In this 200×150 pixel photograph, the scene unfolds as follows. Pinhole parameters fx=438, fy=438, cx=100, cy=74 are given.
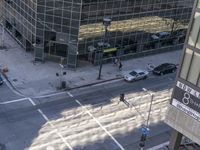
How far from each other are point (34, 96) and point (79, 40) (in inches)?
476

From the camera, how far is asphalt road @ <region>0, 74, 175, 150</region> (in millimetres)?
50125

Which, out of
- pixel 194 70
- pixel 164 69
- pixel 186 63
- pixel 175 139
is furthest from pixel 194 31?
pixel 164 69

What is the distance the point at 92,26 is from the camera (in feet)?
217

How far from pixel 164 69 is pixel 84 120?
19815 mm

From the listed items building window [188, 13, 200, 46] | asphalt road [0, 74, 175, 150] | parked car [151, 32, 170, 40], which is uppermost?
building window [188, 13, 200, 46]

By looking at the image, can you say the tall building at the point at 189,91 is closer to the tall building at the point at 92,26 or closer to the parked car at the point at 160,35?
the tall building at the point at 92,26

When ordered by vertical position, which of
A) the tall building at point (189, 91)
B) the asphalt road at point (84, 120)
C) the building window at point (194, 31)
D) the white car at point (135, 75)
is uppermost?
the building window at point (194, 31)

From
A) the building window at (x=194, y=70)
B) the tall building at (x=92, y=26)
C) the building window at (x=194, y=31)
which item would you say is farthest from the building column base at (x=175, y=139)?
the tall building at (x=92, y=26)

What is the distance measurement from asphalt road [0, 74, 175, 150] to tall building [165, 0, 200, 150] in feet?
41.0

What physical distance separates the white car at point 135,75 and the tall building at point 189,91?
2541 centimetres

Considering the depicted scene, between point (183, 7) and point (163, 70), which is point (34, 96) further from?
point (183, 7)

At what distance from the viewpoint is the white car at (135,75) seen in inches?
2574

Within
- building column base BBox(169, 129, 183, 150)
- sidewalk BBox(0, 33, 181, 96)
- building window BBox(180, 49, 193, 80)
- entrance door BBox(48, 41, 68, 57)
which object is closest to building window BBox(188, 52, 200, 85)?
building window BBox(180, 49, 193, 80)

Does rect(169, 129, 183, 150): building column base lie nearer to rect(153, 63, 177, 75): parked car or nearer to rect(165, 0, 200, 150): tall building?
rect(165, 0, 200, 150): tall building
